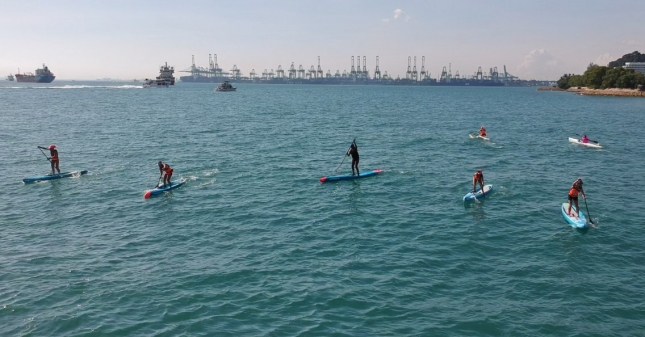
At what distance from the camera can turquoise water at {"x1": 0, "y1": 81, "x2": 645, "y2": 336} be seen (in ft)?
55.6

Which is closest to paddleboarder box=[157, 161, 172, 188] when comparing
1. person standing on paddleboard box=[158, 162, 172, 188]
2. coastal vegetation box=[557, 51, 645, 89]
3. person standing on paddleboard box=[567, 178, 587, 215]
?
person standing on paddleboard box=[158, 162, 172, 188]

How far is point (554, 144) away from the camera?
5675 cm

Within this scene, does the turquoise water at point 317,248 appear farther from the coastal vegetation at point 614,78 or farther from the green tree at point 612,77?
the green tree at point 612,77

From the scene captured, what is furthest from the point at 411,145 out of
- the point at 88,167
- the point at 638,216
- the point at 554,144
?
the point at 88,167

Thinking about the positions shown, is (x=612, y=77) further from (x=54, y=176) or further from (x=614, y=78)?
(x=54, y=176)

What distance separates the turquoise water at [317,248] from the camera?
55.6 ft

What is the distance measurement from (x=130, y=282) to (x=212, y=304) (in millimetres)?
4072

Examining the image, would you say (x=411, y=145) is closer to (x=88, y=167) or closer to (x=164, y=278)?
(x=88, y=167)

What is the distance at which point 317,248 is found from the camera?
23.3m

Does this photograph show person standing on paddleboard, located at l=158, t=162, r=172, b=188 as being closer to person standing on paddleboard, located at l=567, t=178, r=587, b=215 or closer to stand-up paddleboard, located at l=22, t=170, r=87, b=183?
stand-up paddleboard, located at l=22, t=170, r=87, b=183

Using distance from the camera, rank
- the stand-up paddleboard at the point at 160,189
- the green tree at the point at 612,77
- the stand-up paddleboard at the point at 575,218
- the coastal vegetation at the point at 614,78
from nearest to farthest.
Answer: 1. the stand-up paddleboard at the point at 575,218
2. the stand-up paddleboard at the point at 160,189
3. the coastal vegetation at the point at 614,78
4. the green tree at the point at 612,77

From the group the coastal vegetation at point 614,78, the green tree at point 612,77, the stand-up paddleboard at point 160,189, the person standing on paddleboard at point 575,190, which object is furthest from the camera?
the green tree at point 612,77

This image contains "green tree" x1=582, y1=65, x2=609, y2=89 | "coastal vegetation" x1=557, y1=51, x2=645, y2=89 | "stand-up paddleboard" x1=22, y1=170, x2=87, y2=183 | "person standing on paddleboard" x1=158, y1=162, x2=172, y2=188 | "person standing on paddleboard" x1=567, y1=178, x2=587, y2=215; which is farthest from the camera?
"green tree" x1=582, y1=65, x2=609, y2=89

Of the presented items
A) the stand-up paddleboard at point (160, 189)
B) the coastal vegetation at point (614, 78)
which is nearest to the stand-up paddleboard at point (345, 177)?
the stand-up paddleboard at point (160, 189)
